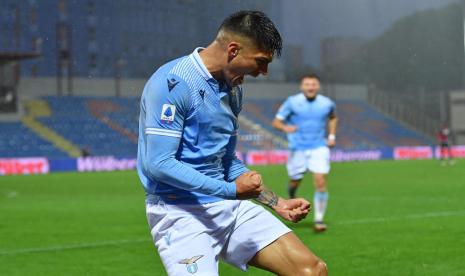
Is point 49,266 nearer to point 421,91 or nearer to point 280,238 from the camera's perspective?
point 280,238

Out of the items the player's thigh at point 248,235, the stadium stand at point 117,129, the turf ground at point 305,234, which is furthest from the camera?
the stadium stand at point 117,129

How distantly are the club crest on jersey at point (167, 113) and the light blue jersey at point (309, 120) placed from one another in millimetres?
8007

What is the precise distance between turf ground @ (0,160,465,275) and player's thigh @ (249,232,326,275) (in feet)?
10.6

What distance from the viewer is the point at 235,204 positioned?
446 centimetres

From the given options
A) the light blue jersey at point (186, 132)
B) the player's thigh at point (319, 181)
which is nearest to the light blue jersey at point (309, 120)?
the player's thigh at point (319, 181)

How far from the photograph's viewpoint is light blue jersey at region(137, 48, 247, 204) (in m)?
3.97

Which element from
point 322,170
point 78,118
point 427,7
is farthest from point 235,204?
point 427,7

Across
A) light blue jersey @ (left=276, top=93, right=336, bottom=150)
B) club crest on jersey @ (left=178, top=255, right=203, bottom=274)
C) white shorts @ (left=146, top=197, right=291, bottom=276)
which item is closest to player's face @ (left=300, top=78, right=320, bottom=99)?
light blue jersey @ (left=276, top=93, right=336, bottom=150)

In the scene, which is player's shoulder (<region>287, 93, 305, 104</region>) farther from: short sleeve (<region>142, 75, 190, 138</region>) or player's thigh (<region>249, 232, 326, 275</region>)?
short sleeve (<region>142, 75, 190, 138</region>)

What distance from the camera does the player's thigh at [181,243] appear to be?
4.07 m

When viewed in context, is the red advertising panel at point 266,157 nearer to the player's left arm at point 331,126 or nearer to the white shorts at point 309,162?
the player's left arm at point 331,126

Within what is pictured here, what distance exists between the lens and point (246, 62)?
4.09m

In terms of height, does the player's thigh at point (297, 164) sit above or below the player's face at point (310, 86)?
below

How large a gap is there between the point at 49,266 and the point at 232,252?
4446 millimetres
